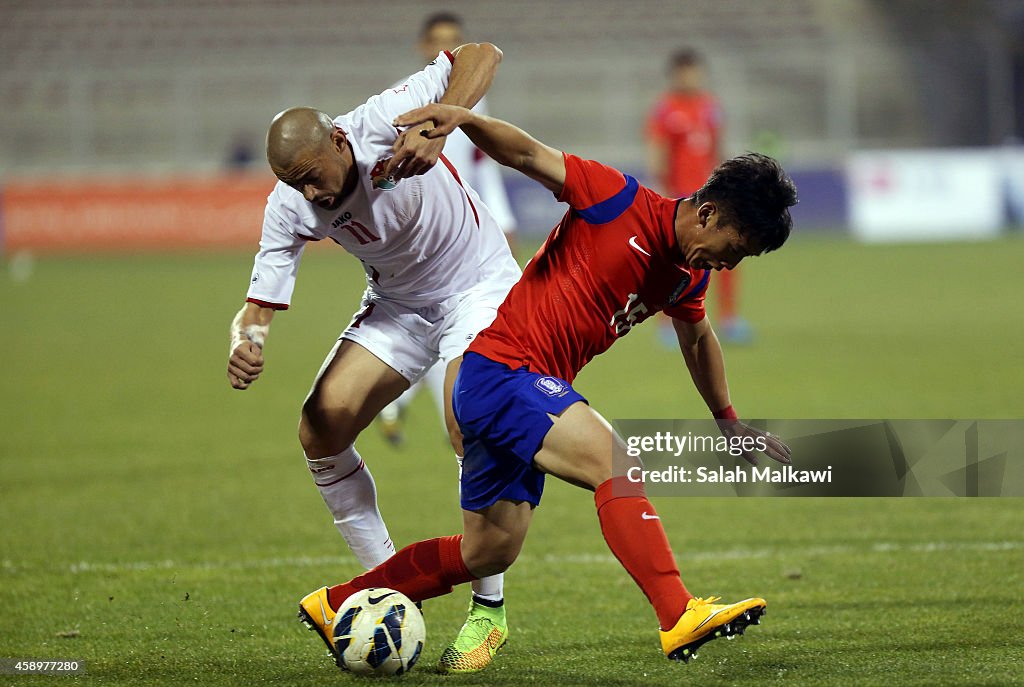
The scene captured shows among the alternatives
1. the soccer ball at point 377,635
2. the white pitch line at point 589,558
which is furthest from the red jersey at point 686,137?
the soccer ball at point 377,635

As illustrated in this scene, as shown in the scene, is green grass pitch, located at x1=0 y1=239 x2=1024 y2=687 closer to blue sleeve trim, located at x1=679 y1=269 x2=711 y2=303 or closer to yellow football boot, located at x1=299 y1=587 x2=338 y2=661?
yellow football boot, located at x1=299 y1=587 x2=338 y2=661

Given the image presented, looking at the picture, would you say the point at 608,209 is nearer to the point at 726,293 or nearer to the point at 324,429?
the point at 324,429

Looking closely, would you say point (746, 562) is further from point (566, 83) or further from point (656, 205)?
point (566, 83)

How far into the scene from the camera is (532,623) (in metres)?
5.31

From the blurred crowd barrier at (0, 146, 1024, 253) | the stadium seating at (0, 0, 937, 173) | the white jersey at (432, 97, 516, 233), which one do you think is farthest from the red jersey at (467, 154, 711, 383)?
the stadium seating at (0, 0, 937, 173)

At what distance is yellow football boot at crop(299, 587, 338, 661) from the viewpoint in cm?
459

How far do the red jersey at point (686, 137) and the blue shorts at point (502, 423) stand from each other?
32.0 feet

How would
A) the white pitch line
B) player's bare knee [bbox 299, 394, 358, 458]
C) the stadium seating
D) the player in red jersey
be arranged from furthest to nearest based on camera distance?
the stadium seating → the white pitch line → player's bare knee [bbox 299, 394, 358, 458] → the player in red jersey

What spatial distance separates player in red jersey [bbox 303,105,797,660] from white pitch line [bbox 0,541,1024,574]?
5.92ft

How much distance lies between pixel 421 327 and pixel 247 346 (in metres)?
0.85

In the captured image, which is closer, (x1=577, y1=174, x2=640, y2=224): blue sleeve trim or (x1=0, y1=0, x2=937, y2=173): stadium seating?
(x1=577, y1=174, x2=640, y2=224): blue sleeve trim

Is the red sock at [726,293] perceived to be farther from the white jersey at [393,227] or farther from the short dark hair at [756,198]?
the short dark hair at [756,198]

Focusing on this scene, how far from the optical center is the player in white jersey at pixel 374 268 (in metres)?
4.75

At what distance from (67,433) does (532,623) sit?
19.3 feet
